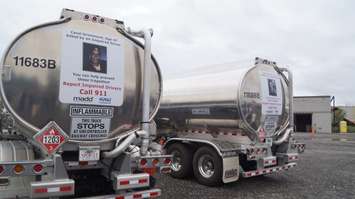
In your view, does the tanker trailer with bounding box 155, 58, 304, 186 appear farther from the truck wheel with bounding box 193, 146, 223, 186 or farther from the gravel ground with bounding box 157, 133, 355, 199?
Result: the gravel ground with bounding box 157, 133, 355, 199

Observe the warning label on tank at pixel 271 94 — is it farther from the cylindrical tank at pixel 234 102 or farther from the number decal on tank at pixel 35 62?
the number decal on tank at pixel 35 62

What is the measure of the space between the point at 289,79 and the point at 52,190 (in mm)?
6548

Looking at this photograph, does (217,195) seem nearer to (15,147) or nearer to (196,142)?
(196,142)

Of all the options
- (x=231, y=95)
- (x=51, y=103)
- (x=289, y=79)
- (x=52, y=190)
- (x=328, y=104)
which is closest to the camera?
(x=52, y=190)

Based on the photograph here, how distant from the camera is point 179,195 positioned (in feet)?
22.4

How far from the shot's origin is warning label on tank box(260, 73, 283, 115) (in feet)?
26.1

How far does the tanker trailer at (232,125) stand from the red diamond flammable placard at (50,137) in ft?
12.6

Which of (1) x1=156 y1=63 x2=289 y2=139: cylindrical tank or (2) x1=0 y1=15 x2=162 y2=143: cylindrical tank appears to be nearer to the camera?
(2) x1=0 y1=15 x2=162 y2=143: cylindrical tank

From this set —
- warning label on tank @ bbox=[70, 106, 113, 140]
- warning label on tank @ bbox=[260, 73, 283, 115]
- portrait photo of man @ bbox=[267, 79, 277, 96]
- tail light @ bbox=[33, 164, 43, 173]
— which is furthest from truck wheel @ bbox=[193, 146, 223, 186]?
tail light @ bbox=[33, 164, 43, 173]

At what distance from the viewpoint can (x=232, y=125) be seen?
7715 mm

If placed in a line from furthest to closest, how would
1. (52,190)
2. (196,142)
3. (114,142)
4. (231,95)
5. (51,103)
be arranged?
(196,142), (231,95), (114,142), (51,103), (52,190)

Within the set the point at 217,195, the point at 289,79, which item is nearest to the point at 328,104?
the point at 289,79

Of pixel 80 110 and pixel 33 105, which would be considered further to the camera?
pixel 80 110

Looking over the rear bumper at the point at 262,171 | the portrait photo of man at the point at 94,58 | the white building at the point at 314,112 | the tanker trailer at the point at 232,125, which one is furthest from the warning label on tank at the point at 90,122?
the white building at the point at 314,112
